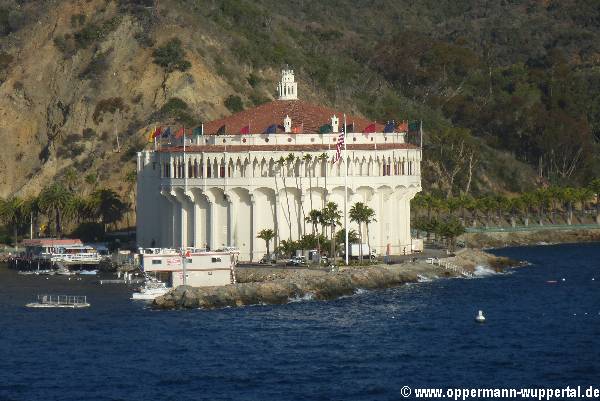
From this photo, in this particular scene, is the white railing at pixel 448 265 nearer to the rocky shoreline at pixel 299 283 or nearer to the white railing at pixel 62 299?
the rocky shoreline at pixel 299 283

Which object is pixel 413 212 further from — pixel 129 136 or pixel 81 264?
pixel 81 264

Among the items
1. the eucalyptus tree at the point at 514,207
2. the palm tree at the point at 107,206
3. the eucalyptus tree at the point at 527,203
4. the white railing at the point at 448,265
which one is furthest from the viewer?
the eucalyptus tree at the point at 527,203

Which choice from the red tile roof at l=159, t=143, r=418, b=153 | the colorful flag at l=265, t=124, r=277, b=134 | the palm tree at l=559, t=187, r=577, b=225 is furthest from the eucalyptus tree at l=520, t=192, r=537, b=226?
the colorful flag at l=265, t=124, r=277, b=134

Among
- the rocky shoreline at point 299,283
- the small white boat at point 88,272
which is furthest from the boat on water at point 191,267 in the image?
the small white boat at point 88,272

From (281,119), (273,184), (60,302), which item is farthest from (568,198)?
(60,302)

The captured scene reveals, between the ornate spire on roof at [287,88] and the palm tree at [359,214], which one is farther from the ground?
the ornate spire on roof at [287,88]

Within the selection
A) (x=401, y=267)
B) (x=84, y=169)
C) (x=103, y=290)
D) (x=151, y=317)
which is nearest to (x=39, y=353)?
(x=151, y=317)
